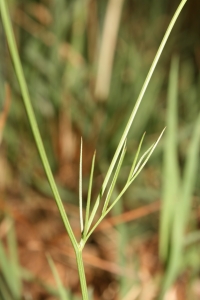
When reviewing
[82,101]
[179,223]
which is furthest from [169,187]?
[82,101]

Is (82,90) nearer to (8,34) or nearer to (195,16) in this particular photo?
(195,16)

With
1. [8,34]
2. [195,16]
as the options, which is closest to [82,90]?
[195,16]

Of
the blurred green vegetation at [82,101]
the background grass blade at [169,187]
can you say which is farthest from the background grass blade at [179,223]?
the blurred green vegetation at [82,101]

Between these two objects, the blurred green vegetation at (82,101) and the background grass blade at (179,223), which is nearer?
the background grass blade at (179,223)

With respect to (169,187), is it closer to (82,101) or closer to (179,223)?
(179,223)

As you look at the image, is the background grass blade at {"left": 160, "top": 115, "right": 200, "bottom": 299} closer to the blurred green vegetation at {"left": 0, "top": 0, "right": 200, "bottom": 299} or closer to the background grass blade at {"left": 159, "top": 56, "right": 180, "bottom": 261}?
the background grass blade at {"left": 159, "top": 56, "right": 180, "bottom": 261}

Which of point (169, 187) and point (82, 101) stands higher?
point (82, 101)

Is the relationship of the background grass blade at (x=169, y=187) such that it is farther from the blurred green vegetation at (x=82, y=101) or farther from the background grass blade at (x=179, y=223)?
the blurred green vegetation at (x=82, y=101)

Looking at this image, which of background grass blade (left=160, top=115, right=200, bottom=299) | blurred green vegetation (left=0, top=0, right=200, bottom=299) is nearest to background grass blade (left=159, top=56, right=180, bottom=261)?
background grass blade (left=160, top=115, right=200, bottom=299)
